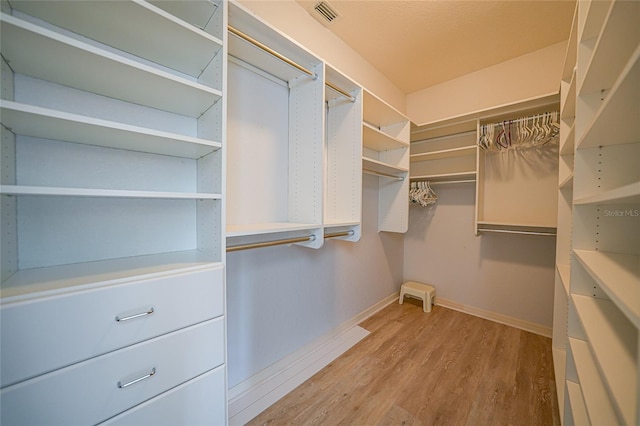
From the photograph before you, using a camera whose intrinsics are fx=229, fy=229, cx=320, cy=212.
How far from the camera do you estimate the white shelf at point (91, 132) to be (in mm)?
695

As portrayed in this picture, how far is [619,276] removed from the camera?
2.50 feet

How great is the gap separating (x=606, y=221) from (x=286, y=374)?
2.06 m

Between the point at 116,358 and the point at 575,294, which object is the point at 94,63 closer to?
the point at 116,358

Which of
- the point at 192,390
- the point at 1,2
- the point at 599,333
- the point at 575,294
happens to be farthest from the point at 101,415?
the point at 575,294

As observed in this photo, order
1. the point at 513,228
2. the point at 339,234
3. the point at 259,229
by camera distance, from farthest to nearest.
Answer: the point at 513,228, the point at 339,234, the point at 259,229

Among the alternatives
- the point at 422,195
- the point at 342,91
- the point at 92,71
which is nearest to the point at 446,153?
the point at 422,195

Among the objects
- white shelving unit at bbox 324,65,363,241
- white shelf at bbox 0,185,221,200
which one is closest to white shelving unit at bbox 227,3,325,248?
white shelving unit at bbox 324,65,363,241

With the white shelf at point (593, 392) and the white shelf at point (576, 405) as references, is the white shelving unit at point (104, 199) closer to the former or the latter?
the white shelf at point (593, 392)

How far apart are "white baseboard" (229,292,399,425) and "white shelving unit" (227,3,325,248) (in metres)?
0.97

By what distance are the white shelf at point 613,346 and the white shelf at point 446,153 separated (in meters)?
1.74

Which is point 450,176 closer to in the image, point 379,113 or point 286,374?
point 379,113

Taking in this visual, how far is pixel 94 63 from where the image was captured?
814 mm

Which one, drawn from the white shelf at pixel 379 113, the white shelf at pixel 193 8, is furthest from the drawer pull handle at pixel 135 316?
the white shelf at pixel 379 113

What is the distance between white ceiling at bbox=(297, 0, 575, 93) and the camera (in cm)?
176
